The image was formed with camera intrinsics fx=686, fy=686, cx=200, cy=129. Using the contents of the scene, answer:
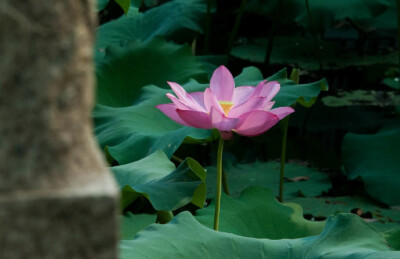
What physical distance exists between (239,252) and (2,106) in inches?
29.0

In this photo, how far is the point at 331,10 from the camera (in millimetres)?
3418

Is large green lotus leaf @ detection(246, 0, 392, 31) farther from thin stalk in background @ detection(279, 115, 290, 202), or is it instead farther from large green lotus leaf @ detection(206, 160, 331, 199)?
thin stalk in background @ detection(279, 115, 290, 202)

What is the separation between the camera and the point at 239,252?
1.06 metres

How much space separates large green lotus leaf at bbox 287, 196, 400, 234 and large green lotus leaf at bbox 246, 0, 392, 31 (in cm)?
136

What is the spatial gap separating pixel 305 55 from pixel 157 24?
123 cm

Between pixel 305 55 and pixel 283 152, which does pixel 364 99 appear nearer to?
pixel 305 55

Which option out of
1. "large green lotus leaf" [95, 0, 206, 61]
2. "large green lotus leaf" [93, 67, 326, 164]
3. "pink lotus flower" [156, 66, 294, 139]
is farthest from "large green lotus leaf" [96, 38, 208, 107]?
"pink lotus flower" [156, 66, 294, 139]

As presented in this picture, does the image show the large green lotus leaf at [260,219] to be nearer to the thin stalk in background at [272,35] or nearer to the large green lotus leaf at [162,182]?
the large green lotus leaf at [162,182]

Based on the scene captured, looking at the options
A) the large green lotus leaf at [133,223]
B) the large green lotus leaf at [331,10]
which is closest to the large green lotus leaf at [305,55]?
the large green lotus leaf at [331,10]

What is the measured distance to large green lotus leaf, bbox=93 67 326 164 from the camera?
1.57 m

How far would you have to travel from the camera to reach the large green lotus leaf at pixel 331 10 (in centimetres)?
338

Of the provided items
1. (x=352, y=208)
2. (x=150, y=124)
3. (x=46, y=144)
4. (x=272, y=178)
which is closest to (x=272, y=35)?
(x=272, y=178)

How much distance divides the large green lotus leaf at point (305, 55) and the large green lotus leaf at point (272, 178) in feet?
4.60

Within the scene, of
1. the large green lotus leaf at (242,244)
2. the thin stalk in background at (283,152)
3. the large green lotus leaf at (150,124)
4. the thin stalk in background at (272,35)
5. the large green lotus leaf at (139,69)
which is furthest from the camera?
the thin stalk in background at (272,35)
